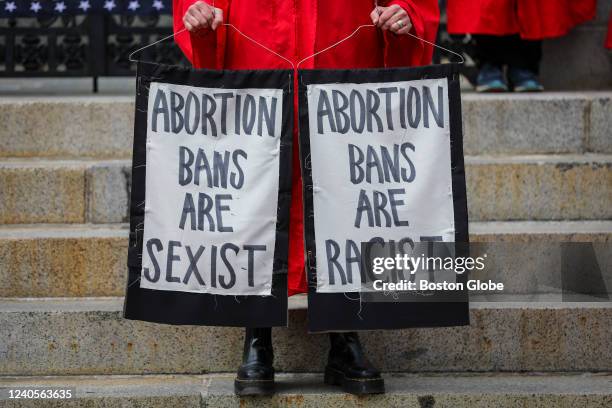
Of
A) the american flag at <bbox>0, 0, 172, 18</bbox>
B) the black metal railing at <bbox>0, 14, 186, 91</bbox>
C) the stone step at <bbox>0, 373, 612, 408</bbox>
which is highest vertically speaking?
the american flag at <bbox>0, 0, 172, 18</bbox>

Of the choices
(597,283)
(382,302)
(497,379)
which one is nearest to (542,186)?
(597,283)

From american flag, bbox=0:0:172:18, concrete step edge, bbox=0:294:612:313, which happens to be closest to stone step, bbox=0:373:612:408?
concrete step edge, bbox=0:294:612:313

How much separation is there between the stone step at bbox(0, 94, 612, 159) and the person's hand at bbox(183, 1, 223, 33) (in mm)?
1691

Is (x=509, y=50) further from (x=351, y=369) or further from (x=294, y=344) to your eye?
(x=351, y=369)

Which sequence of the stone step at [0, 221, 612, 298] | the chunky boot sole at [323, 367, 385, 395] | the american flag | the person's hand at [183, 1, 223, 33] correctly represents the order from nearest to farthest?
1. the person's hand at [183, 1, 223, 33]
2. the chunky boot sole at [323, 367, 385, 395]
3. the stone step at [0, 221, 612, 298]
4. the american flag

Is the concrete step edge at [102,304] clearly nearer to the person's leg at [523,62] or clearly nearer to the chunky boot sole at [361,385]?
the chunky boot sole at [361,385]

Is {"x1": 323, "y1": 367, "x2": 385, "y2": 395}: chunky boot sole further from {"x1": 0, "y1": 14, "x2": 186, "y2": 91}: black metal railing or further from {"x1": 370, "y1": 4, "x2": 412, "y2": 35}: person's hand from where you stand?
{"x1": 0, "y1": 14, "x2": 186, "y2": 91}: black metal railing

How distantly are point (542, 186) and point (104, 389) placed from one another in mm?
2349

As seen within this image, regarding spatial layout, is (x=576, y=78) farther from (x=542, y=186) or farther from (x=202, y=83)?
(x=202, y=83)

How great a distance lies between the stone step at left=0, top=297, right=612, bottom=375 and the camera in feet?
14.0

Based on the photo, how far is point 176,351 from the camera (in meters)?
4.26

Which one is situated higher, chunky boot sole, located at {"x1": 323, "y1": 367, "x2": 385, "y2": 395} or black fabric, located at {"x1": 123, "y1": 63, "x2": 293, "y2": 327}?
black fabric, located at {"x1": 123, "y1": 63, "x2": 293, "y2": 327}

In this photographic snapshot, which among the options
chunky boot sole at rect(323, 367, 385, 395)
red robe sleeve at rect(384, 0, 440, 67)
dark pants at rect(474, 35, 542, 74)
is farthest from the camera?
dark pants at rect(474, 35, 542, 74)

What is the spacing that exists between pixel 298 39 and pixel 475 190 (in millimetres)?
1569
